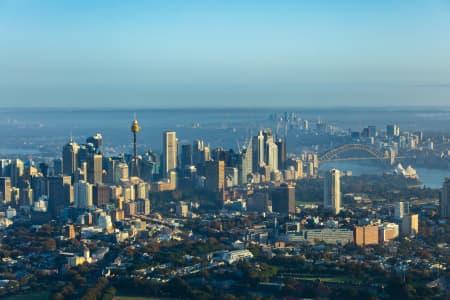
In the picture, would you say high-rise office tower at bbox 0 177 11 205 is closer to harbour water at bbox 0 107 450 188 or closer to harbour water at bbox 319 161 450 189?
harbour water at bbox 0 107 450 188

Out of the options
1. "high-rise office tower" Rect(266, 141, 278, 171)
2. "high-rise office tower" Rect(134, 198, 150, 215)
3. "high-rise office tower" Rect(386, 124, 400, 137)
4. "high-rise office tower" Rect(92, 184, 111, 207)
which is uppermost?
Result: "high-rise office tower" Rect(386, 124, 400, 137)

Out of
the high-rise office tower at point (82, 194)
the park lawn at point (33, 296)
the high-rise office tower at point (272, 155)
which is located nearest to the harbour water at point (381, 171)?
the high-rise office tower at point (272, 155)

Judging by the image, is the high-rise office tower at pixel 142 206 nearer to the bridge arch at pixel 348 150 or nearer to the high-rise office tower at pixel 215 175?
the high-rise office tower at pixel 215 175

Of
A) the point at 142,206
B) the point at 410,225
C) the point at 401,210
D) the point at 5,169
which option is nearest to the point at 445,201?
the point at 401,210

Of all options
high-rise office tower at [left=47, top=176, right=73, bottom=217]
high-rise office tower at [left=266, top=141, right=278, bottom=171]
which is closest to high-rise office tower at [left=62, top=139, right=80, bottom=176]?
high-rise office tower at [left=47, top=176, right=73, bottom=217]

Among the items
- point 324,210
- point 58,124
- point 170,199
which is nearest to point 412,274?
point 324,210

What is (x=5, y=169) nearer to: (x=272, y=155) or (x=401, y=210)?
(x=272, y=155)

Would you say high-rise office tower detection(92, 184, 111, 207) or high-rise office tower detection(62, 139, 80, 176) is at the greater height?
high-rise office tower detection(62, 139, 80, 176)
